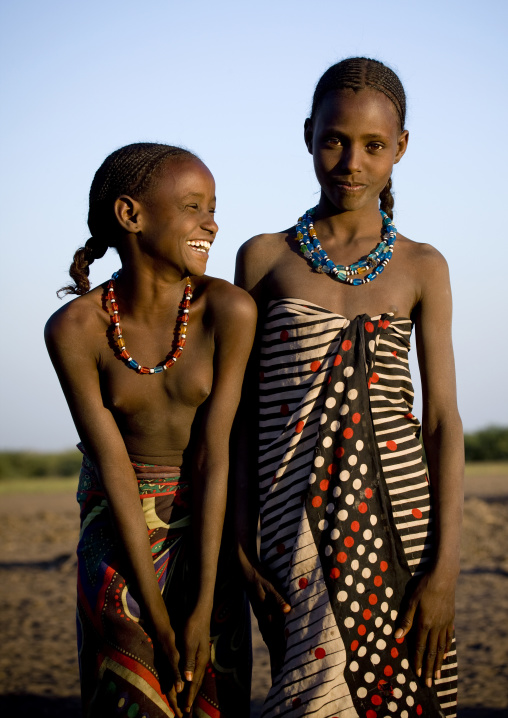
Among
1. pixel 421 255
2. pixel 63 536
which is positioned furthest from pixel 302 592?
pixel 63 536

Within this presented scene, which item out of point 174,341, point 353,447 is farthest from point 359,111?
point 353,447

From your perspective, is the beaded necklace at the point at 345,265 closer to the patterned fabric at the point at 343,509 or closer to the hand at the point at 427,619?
the patterned fabric at the point at 343,509

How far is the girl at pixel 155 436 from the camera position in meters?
2.45

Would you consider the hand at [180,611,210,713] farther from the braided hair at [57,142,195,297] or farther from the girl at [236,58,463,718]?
the braided hair at [57,142,195,297]

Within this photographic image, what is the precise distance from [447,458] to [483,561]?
6714 mm

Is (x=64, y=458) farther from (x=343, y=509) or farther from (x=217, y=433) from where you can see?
(x=343, y=509)

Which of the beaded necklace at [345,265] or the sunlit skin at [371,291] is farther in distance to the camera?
the beaded necklace at [345,265]

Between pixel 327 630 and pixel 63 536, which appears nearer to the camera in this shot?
pixel 327 630

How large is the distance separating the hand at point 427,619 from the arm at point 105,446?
74 cm

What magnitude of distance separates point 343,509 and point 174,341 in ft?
2.56

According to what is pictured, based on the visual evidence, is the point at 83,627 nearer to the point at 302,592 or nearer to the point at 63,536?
the point at 302,592

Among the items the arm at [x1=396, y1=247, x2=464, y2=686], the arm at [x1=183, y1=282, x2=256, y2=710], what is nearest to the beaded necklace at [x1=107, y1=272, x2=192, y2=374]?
the arm at [x1=183, y1=282, x2=256, y2=710]

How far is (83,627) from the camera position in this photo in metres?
2.54

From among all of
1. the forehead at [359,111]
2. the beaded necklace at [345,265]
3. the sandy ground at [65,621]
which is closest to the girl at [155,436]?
the beaded necklace at [345,265]
